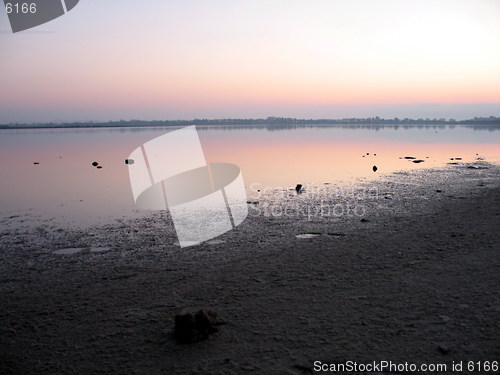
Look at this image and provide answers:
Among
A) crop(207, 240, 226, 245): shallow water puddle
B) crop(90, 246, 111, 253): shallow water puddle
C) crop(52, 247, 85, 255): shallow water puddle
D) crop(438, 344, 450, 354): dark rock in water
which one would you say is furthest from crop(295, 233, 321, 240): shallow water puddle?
crop(52, 247, 85, 255): shallow water puddle

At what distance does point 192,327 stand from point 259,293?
1.47 metres

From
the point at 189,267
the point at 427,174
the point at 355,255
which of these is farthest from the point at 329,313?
the point at 427,174

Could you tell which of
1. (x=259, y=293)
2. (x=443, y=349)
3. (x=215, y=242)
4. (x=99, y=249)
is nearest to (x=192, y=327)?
(x=259, y=293)

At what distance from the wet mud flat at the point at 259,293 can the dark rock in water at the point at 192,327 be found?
86 mm

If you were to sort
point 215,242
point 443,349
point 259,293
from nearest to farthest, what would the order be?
point 443,349 → point 259,293 → point 215,242

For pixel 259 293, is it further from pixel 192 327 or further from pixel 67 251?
pixel 67 251

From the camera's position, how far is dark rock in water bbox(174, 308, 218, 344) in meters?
4.38

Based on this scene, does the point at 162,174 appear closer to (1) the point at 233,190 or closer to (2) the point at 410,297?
(1) the point at 233,190

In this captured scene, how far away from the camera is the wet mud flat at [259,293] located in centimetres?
412

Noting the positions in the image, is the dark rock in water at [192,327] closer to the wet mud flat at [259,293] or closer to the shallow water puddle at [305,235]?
the wet mud flat at [259,293]

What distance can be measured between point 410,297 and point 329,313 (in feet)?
4.13

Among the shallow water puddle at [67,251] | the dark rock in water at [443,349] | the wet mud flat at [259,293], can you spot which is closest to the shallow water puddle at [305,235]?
the wet mud flat at [259,293]

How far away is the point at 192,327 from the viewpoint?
444cm

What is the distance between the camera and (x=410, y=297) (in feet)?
17.4
